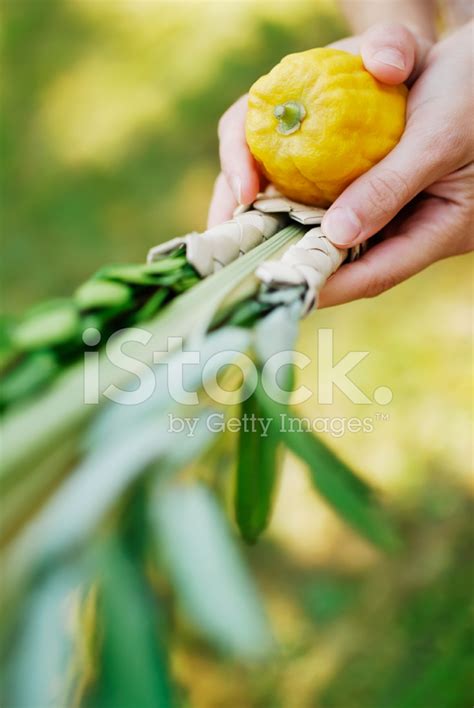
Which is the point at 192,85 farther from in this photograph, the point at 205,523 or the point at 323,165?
the point at 205,523

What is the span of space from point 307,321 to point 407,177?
731mm

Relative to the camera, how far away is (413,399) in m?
1.32

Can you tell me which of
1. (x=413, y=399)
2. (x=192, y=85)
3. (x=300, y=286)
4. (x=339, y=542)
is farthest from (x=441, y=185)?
(x=192, y=85)

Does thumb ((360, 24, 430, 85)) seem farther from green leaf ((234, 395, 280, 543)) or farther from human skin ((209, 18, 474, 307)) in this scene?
green leaf ((234, 395, 280, 543))

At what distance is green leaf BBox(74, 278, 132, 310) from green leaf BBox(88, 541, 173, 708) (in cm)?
16

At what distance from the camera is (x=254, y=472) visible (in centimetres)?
48

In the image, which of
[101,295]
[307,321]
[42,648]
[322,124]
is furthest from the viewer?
[307,321]

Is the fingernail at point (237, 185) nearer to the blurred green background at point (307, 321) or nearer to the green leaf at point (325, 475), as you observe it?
the green leaf at point (325, 475)

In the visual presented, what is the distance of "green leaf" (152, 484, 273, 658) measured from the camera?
0.97 ft

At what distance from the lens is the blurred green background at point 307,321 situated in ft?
3.85

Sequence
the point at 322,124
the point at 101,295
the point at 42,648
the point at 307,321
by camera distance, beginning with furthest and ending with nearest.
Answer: the point at 307,321
the point at 322,124
the point at 101,295
the point at 42,648

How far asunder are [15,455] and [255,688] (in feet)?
3.35

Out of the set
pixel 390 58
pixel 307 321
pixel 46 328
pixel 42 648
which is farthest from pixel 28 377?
pixel 307 321

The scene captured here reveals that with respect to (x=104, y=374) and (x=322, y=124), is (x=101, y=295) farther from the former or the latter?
(x=322, y=124)
